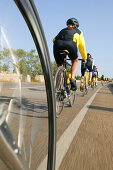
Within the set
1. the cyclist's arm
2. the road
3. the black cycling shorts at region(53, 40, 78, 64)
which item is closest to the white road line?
the road

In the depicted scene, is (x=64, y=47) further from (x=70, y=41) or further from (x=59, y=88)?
(x=59, y=88)

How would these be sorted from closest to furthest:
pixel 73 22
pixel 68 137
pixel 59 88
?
1. pixel 68 137
2. pixel 59 88
3. pixel 73 22

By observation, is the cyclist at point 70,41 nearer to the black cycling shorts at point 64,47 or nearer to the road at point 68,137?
the black cycling shorts at point 64,47

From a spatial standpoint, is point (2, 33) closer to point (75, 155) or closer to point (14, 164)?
point (14, 164)

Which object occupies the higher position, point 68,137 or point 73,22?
point 73,22

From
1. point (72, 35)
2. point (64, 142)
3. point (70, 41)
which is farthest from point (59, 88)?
point (64, 142)

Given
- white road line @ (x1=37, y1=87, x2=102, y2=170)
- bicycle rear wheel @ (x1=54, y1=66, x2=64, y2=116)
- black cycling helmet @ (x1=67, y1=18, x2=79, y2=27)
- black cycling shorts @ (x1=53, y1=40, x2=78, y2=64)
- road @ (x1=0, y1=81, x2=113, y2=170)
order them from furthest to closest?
black cycling helmet @ (x1=67, y1=18, x2=79, y2=27)
black cycling shorts @ (x1=53, y1=40, x2=78, y2=64)
bicycle rear wheel @ (x1=54, y1=66, x2=64, y2=116)
white road line @ (x1=37, y1=87, x2=102, y2=170)
road @ (x1=0, y1=81, x2=113, y2=170)

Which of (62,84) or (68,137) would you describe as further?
(62,84)

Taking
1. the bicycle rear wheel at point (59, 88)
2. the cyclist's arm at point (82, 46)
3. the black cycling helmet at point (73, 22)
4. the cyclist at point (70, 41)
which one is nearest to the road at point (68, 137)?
the bicycle rear wheel at point (59, 88)

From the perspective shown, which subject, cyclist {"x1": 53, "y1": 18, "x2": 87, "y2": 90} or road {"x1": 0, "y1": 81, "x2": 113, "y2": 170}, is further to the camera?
cyclist {"x1": 53, "y1": 18, "x2": 87, "y2": 90}

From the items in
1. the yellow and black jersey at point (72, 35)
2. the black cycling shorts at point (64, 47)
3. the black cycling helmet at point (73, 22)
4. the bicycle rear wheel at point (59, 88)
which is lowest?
the bicycle rear wheel at point (59, 88)

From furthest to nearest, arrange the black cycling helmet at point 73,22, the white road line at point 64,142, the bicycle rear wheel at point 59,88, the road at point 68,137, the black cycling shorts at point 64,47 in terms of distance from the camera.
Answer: the black cycling helmet at point 73,22
the black cycling shorts at point 64,47
the bicycle rear wheel at point 59,88
the white road line at point 64,142
the road at point 68,137

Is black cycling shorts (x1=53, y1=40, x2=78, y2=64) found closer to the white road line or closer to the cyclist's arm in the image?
the cyclist's arm

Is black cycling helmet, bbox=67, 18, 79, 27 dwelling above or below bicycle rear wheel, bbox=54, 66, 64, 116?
above
